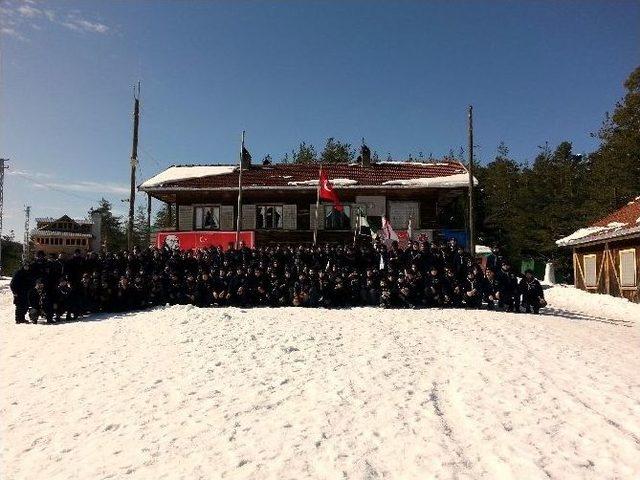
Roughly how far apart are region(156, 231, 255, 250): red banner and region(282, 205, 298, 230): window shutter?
6.17ft

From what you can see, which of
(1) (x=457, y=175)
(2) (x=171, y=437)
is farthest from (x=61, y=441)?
(1) (x=457, y=175)

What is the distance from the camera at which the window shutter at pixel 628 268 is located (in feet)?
55.8

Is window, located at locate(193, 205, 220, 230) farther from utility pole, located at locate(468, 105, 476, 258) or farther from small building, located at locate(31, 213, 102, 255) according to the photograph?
small building, located at locate(31, 213, 102, 255)

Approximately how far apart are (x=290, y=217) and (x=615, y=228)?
14.2 m

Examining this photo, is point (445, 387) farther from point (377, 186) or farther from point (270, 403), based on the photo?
point (377, 186)

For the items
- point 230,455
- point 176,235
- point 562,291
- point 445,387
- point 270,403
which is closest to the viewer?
point 230,455

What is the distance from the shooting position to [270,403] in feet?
19.9

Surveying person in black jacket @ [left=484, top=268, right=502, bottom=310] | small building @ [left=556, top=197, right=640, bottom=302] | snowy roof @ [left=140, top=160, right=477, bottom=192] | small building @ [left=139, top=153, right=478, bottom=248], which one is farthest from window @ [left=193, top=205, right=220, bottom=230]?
small building @ [left=556, top=197, right=640, bottom=302]

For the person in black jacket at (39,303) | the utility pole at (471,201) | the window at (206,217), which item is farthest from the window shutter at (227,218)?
the person in black jacket at (39,303)

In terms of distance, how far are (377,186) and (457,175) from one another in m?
4.29

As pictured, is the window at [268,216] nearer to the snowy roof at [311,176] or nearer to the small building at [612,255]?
the snowy roof at [311,176]

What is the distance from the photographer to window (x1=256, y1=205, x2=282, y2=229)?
23144 millimetres

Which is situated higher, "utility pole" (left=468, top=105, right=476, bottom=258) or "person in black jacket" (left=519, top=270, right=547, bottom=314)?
"utility pole" (left=468, top=105, right=476, bottom=258)

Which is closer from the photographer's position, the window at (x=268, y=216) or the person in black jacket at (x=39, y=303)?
the person in black jacket at (x=39, y=303)
